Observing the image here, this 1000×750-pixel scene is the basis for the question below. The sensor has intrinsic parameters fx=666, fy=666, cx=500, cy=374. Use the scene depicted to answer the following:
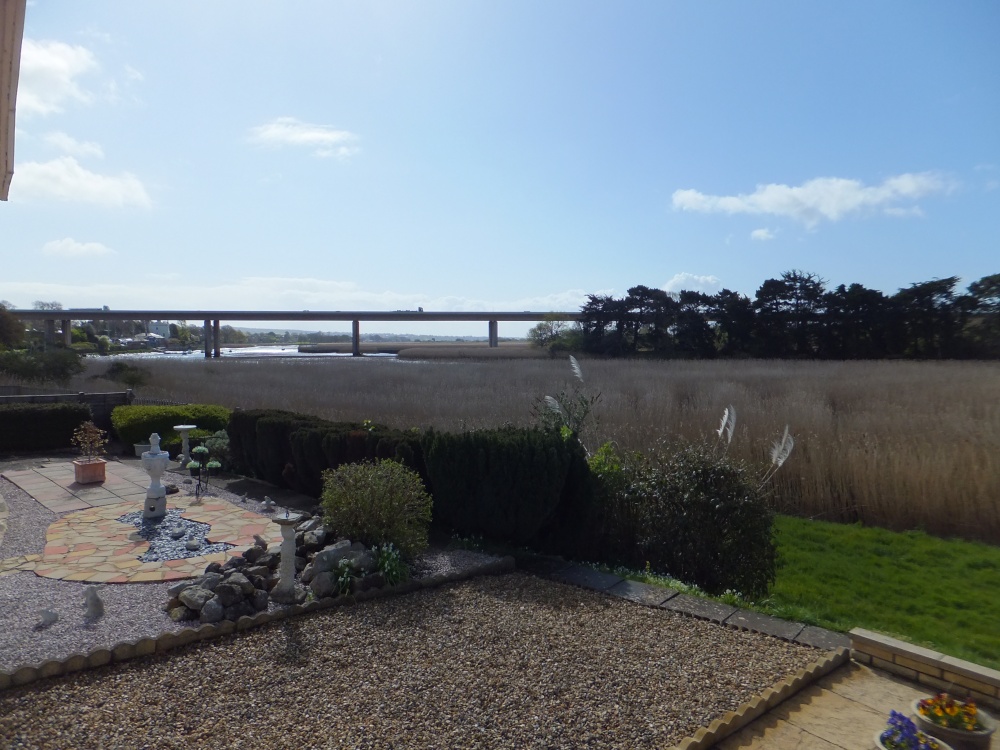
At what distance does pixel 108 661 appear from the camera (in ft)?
12.3

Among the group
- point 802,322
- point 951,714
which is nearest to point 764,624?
point 951,714

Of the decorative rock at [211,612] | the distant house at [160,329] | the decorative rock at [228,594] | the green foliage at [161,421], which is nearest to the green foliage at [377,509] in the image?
the decorative rock at [228,594]

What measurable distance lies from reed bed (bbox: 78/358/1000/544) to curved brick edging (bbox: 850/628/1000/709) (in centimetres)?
480

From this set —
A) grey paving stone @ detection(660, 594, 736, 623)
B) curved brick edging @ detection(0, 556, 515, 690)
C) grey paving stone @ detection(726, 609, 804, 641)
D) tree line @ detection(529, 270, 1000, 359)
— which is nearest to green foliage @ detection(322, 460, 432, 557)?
curved brick edging @ detection(0, 556, 515, 690)


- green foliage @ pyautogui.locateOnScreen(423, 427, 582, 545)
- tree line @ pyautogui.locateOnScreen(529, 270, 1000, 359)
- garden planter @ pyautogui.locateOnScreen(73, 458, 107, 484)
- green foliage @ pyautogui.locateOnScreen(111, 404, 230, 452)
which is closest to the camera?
green foliage @ pyautogui.locateOnScreen(423, 427, 582, 545)

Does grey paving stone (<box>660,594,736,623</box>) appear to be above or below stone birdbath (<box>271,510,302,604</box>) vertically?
below

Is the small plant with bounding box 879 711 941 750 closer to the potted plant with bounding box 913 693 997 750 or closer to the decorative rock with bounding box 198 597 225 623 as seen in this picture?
the potted plant with bounding box 913 693 997 750

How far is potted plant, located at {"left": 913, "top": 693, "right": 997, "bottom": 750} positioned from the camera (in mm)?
2868

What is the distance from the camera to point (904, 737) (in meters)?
2.73

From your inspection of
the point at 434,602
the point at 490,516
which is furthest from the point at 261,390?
the point at 434,602

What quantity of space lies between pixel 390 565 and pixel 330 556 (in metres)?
0.46

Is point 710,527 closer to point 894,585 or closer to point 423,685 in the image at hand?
point 894,585

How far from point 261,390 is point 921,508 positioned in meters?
15.2

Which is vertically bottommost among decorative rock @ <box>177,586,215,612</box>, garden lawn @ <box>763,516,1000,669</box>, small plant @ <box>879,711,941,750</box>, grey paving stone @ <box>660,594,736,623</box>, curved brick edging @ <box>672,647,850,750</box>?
garden lawn @ <box>763,516,1000,669</box>
